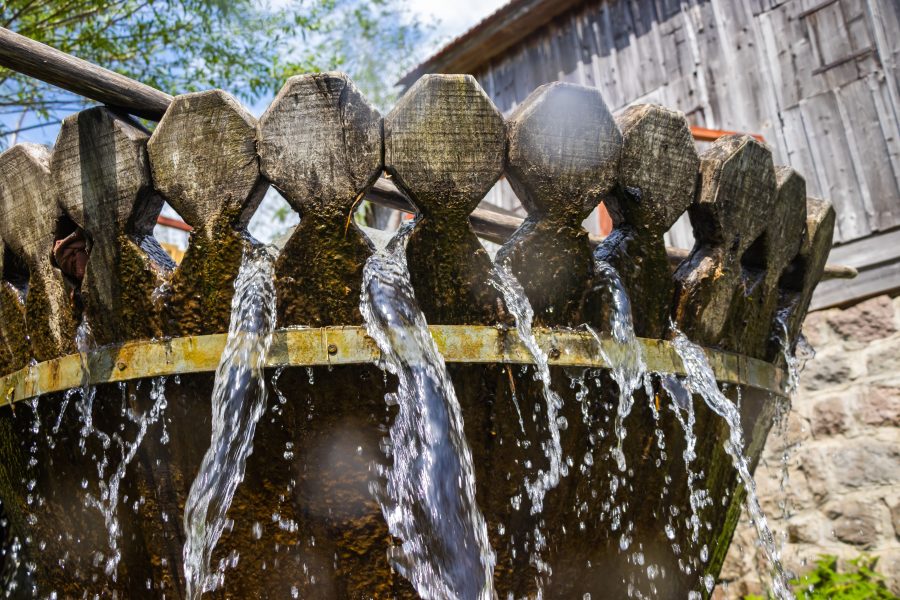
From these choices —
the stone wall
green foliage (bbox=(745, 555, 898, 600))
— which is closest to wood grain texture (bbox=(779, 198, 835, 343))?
green foliage (bbox=(745, 555, 898, 600))

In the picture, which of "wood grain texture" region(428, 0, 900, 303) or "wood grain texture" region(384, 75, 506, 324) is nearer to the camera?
"wood grain texture" region(384, 75, 506, 324)

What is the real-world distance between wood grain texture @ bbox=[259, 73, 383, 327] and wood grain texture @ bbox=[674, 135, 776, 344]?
82cm

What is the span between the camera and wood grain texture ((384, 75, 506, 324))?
1836 millimetres

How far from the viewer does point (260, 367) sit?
1771mm

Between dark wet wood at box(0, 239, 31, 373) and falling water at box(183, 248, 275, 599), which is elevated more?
dark wet wood at box(0, 239, 31, 373)

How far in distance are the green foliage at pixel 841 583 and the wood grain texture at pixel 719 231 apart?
3450mm

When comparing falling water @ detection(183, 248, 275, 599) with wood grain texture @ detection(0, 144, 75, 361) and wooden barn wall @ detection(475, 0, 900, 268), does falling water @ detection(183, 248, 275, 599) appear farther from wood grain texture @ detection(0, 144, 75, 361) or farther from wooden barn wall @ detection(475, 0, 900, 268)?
wooden barn wall @ detection(475, 0, 900, 268)

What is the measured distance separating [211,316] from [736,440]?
1.37m

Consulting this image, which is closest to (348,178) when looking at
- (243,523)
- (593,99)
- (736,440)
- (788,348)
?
(593,99)

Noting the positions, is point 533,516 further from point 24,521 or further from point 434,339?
point 24,521

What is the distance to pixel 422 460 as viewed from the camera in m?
1.83

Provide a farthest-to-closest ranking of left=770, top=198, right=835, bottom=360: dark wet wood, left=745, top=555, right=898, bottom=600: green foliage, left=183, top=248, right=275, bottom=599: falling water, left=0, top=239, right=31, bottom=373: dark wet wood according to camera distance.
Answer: left=745, top=555, right=898, bottom=600: green foliage
left=770, top=198, right=835, bottom=360: dark wet wood
left=0, top=239, right=31, bottom=373: dark wet wood
left=183, top=248, right=275, bottom=599: falling water

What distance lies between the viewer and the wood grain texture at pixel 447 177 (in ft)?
6.02

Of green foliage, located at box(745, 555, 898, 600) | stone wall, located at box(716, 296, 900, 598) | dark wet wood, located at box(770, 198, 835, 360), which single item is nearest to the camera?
dark wet wood, located at box(770, 198, 835, 360)
